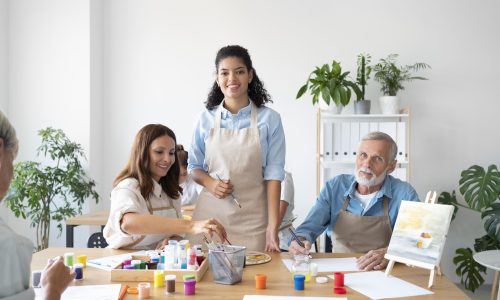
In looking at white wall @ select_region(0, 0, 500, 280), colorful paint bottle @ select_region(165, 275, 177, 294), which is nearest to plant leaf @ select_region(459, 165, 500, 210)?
white wall @ select_region(0, 0, 500, 280)

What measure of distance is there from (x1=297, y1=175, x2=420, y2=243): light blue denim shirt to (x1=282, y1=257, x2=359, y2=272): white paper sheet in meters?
0.32

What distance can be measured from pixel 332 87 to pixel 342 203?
6.00ft

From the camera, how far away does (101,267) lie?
6.24 ft

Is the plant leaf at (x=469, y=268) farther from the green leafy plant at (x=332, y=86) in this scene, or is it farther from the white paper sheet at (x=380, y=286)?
the white paper sheet at (x=380, y=286)

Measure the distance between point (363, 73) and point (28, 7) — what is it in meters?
3.03

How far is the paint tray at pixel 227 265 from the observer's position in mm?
1680

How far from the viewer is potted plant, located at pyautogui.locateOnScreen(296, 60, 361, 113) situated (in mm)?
4152

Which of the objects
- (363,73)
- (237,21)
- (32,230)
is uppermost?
(237,21)

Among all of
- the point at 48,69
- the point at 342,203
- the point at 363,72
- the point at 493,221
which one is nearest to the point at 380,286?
the point at 342,203

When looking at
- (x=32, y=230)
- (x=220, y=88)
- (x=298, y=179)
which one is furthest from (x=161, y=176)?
(x=32, y=230)

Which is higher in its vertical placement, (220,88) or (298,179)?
(220,88)

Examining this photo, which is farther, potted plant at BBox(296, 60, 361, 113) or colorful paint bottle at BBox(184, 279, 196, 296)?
potted plant at BBox(296, 60, 361, 113)

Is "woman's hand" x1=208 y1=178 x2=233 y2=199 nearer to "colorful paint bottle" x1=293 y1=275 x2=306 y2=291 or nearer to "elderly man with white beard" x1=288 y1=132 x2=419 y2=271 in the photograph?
"elderly man with white beard" x1=288 y1=132 x2=419 y2=271

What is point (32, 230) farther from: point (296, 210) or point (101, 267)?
point (101, 267)
